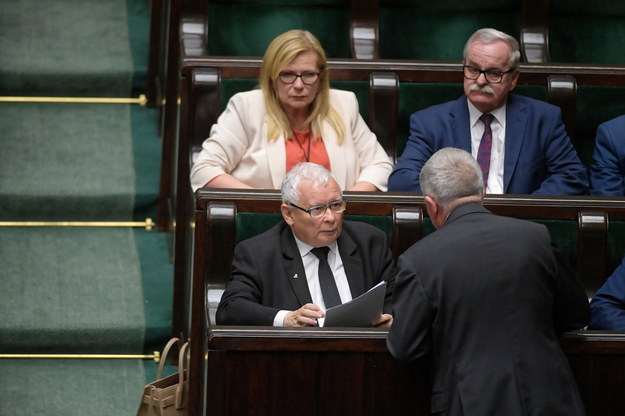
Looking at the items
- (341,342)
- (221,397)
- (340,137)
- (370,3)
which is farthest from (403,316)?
(370,3)

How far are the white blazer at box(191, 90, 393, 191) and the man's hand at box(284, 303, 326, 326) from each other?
1.69 ft

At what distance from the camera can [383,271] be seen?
6.09 ft

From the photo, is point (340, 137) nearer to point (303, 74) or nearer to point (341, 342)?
point (303, 74)

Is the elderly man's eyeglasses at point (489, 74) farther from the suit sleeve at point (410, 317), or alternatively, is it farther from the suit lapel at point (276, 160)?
the suit sleeve at point (410, 317)

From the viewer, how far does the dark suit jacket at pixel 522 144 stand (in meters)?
2.21

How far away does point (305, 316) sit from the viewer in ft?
5.51

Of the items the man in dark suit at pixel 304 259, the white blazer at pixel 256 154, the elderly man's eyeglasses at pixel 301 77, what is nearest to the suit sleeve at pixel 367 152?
the white blazer at pixel 256 154

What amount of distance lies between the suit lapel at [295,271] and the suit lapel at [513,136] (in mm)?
549

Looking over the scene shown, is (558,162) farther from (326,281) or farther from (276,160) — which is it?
(326,281)

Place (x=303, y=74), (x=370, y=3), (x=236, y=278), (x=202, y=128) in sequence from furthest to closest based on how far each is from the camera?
1. (x=370, y=3)
2. (x=202, y=128)
3. (x=303, y=74)
4. (x=236, y=278)

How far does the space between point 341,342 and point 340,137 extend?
704 millimetres

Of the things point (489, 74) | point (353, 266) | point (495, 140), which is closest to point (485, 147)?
point (495, 140)

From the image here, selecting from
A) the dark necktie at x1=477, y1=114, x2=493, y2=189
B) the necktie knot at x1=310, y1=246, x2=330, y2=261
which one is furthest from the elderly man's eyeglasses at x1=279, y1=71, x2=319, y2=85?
the necktie knot at x1=310, y1=246, x2=330, y2=261

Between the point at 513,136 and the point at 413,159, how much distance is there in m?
0.19
